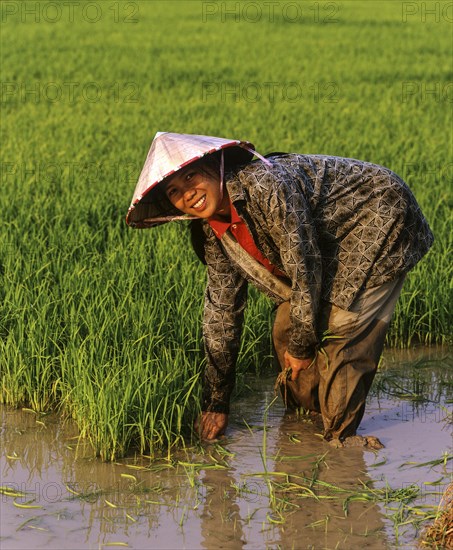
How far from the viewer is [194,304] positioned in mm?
4582

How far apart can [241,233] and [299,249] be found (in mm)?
268

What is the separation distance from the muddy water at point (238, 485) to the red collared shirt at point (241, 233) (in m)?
0.57

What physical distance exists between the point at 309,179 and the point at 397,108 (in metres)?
7.73

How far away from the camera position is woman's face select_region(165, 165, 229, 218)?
3.26 meters

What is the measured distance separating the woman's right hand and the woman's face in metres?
0.81

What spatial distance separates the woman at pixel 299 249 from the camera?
3.25 m

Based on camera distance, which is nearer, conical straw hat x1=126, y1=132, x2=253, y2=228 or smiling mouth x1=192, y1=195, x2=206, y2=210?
conical straw hat x1=126, y1=132, x2=253, y2=228

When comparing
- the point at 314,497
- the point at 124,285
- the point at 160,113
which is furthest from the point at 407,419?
the point at 160,113

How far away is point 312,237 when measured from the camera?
10.8 ft

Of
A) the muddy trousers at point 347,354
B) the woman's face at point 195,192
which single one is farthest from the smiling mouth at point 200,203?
the muddy trousers at point 347,354

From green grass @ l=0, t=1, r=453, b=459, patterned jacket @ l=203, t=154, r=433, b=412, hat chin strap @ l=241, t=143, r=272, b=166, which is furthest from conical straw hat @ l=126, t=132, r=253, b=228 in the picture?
green grass @ l=0, t=1, r=453, b=459

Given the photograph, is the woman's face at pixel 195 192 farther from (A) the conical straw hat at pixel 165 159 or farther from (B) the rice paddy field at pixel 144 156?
(B) the rice paddy field at pixel 144 156

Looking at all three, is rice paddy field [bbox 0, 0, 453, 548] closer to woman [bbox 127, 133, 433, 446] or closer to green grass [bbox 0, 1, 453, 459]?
green grass [bbox 0, 1, 453, 459]

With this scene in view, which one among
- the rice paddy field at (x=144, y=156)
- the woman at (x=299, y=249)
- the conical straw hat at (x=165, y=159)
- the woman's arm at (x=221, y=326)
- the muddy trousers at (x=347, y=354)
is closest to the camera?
the conical straw hat at (x=165, y=159)
